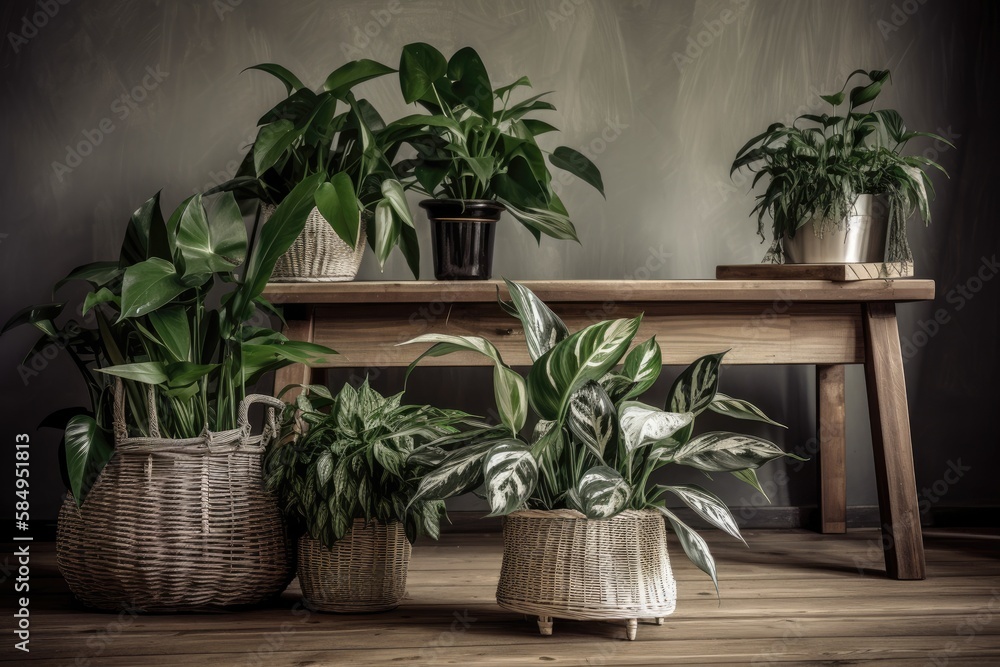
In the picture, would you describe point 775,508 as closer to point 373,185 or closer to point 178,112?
point 373,185

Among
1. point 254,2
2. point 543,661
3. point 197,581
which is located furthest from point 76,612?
point 254,2

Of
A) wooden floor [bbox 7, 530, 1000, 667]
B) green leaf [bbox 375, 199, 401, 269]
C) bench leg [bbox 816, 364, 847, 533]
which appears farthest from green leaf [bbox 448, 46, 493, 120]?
bench leg [bbox 816, 364, 847, 533]

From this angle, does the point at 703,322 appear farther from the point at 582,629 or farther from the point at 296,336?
the point at 296,336

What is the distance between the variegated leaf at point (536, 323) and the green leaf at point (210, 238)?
1.55 feet

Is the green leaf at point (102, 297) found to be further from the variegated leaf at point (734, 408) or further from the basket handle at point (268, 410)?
the variegated leaf at point (734, 408)

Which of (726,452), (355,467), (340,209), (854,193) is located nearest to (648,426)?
(726,452)

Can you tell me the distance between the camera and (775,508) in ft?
7.52

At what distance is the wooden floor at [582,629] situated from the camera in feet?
4.05

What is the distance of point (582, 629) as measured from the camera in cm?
138

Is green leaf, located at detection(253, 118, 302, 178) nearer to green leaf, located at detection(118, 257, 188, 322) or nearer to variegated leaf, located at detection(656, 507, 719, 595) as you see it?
green leaf, located at detection(118, 257, 188, 322)

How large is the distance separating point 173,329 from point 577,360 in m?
0.67

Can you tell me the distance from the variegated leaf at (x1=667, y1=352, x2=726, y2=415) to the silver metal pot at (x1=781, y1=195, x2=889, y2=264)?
1.93 feet

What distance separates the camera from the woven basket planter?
4.21 feet

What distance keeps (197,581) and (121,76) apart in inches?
55.3
